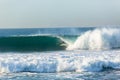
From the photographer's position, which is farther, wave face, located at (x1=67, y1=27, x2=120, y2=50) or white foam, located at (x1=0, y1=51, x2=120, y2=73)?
wave face, located at (x1=67, y1=27, x2=120, y2=50)

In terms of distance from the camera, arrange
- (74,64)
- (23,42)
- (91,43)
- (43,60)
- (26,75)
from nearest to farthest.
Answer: (26,75)
(74,64)
(43,60)
(91,43)
(23,42)

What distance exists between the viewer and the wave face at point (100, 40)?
23.3 m

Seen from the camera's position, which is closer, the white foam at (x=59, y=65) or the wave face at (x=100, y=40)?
the white foam at (x=59, y=65)

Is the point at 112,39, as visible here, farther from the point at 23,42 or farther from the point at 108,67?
the point at 108,67

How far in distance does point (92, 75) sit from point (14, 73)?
2.68 metres

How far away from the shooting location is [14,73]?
12.7 metres

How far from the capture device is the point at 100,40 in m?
24.6

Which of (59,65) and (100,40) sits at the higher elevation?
(100,40)

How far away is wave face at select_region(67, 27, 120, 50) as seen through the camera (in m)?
23.3

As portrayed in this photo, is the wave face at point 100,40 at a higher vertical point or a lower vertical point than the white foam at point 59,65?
higher

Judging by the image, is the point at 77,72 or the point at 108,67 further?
the point at 108,67

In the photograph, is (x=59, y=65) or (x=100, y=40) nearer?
(x=59, y=65)

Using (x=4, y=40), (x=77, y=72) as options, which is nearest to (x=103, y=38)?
(x=4, y=40)

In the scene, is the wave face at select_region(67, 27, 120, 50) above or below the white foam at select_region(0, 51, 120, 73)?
above
